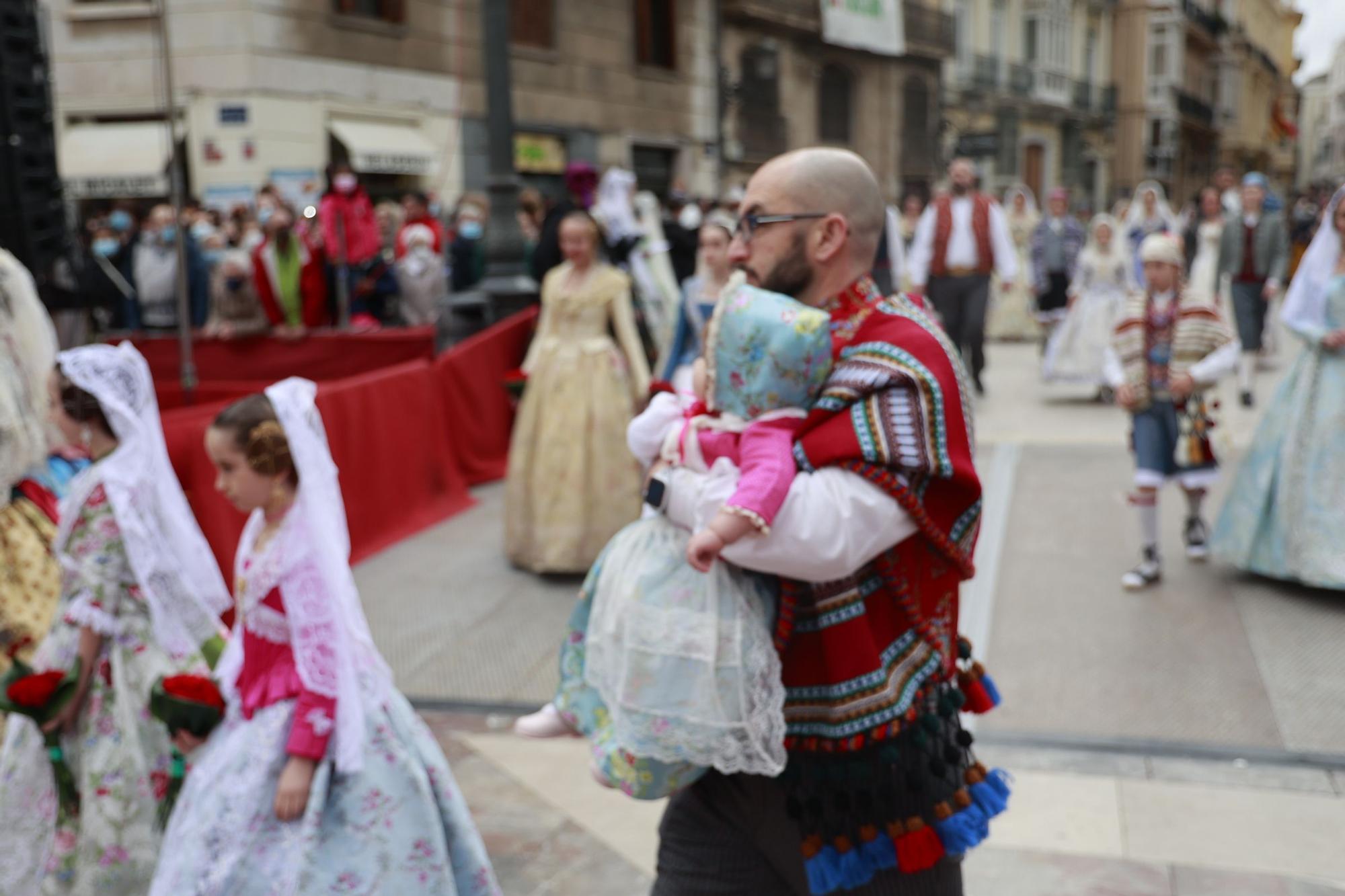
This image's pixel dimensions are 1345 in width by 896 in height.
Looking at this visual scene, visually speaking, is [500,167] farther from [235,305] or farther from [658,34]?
[658,34]

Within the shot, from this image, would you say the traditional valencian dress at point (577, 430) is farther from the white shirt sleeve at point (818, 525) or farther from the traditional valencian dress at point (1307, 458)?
the white shirt sleeve at point (818, 525)

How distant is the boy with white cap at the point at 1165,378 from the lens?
6.01 meters

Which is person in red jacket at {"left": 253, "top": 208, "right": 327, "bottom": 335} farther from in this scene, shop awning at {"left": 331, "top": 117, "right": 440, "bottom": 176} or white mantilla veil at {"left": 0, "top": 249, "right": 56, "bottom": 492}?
white mantilla veil at {"left": 0, "top": 249, "right": 56, "bottom": 492}

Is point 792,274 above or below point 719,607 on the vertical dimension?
above

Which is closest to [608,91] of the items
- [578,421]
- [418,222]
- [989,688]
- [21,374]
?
[418,222]

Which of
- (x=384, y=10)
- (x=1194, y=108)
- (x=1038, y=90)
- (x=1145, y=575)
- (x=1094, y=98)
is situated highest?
(x=1194, y=108)

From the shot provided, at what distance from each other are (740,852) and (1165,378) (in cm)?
448

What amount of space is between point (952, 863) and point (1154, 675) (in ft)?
9.86

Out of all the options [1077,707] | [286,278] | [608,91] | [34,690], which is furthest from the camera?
[608,91]

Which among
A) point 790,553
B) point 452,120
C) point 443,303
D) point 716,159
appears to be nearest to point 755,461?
point 790,553

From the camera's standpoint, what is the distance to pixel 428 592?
641cm

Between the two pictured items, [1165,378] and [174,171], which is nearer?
[174,171]

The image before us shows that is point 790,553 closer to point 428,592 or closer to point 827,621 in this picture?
point 827,621

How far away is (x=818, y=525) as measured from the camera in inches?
76.7
